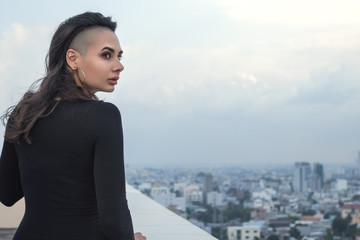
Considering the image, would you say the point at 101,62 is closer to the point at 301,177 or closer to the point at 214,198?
the point at 214,198

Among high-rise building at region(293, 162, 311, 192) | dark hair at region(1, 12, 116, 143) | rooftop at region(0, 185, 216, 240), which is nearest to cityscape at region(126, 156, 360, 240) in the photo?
high-rise building at region(293, 162, 311, 192)

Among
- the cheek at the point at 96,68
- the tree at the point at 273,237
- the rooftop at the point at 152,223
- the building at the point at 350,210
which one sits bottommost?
the tree at the point at 273,237

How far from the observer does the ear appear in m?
0.92

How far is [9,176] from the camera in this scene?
1030mm

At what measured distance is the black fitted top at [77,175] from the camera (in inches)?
33.2

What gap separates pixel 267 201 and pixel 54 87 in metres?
47.5

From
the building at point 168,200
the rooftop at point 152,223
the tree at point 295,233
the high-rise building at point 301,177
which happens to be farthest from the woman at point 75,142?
the high-rise building at point 301,177

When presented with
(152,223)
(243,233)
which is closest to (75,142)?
(152,223)

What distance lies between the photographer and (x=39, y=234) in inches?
35.0

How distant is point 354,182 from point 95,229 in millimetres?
61097

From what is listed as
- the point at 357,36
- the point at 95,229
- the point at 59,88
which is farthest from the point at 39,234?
the point at 357,36

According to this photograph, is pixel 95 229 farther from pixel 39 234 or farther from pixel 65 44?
pixel 65 44

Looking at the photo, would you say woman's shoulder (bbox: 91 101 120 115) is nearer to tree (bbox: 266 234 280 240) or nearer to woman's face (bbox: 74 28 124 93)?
woman's face (bbox: 74 28 124 93)

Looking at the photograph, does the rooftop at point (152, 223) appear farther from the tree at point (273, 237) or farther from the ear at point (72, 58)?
the tree at point (273, 237)
